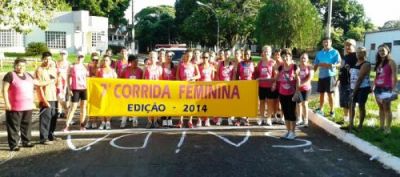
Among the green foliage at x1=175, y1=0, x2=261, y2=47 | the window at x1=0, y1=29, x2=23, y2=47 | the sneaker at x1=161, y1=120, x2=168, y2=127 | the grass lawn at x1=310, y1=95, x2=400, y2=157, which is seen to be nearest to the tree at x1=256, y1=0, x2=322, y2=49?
the green foliage at x1=175, y1=0, x2=261, y2=47

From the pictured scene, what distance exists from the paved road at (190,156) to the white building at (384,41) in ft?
142

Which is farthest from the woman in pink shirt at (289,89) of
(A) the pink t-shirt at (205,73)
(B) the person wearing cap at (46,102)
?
(B) the person wearing cap at (46,102)

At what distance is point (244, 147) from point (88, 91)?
371 cm

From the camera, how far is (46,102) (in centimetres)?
883

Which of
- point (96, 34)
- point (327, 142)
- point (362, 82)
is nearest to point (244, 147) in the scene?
point (327, 142)

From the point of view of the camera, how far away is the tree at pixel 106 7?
6327 centimetres

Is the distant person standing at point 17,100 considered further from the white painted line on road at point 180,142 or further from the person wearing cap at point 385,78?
the person wearing cap at point 385,78

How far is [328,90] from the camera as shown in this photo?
11367 mm

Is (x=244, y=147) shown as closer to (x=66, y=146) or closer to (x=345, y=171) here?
(x=345, y=171)

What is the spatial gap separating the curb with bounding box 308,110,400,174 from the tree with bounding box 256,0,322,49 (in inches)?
1376

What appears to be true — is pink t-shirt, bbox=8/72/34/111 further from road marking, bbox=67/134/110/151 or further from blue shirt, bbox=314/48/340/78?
blue shirt, bbox=314/48/340/78

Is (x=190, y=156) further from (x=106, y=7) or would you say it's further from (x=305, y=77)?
(x=106, y=7)

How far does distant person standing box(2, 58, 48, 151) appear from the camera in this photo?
8.22 meters

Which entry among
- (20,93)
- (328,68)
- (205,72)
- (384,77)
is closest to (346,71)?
(328,68)
